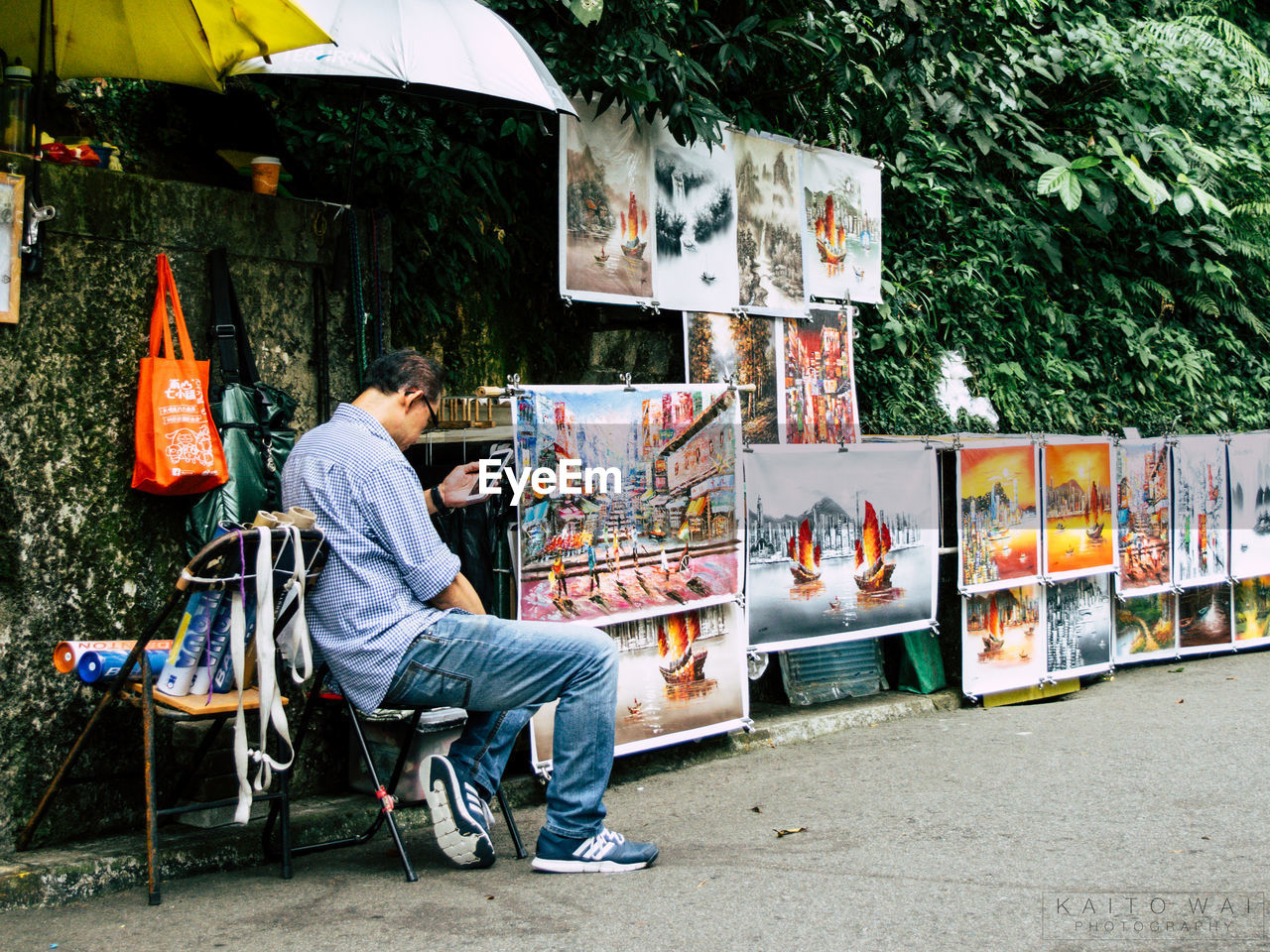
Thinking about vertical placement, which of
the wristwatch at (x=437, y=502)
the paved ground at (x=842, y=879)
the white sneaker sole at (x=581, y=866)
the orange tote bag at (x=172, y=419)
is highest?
the orange tote bag at (x=172, y=419)

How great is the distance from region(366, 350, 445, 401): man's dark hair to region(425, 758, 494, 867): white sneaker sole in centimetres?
127

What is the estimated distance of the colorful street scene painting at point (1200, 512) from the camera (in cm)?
848

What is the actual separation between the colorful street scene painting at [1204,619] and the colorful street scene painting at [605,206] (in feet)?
16.1

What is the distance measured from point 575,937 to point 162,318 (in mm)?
2639

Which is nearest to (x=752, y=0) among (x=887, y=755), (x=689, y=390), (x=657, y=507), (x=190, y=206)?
(x=689, y=390)

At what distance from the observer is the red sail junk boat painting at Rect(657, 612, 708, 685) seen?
570 centimetres

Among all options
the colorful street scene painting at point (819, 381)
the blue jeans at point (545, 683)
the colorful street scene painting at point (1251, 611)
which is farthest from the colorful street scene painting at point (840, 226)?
the blue jeans at point (545, 683)

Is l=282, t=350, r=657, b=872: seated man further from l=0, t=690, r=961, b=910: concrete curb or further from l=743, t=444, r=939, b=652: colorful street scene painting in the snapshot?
l=743, t=444, r=939, b=652: colorful street scene painting

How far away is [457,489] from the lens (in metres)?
4.73

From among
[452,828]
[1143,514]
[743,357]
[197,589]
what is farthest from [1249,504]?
[197,589]

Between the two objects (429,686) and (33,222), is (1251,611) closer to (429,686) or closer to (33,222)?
(429,686)

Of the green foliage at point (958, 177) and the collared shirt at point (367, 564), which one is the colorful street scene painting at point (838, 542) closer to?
the green foliage at point (958, 177)

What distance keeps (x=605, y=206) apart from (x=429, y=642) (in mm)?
3022

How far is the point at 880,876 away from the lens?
4.10 metres
